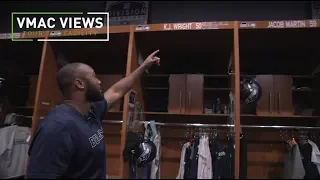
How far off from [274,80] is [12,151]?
9.47 ft

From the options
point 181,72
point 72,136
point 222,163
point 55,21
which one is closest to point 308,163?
point 222,163

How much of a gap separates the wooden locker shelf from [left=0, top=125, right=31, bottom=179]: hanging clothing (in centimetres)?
245

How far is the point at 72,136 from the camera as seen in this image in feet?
3.76

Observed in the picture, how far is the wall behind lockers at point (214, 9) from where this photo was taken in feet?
10.4

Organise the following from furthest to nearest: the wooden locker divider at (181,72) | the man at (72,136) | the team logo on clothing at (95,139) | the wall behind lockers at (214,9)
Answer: the wall behind lockers at (214,9)
the wooden locker divider at (181,72)
the team logo on clothing at (95,139)
the man at (72,136)

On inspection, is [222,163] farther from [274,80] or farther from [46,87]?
[46,87]

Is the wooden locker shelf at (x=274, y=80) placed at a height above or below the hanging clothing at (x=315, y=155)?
above

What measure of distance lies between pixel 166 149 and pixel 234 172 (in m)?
1.06

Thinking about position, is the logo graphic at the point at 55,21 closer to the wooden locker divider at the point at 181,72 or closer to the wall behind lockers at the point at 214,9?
the wall behind lockers at the point at 214,9

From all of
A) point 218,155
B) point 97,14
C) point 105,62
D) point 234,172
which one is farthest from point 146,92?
point 97,14

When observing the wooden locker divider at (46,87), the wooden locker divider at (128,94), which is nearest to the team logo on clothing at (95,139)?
the wooden locker divider at (128,94)

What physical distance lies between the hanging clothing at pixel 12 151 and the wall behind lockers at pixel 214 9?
78.3 inches

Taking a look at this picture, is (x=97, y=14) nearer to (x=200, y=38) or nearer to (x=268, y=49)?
(x=200, y=38)

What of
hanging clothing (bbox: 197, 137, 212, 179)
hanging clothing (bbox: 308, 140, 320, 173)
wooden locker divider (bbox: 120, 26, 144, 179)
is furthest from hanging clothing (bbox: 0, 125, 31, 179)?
hanging clothing (bbox: 308, 140, 320, 173)
